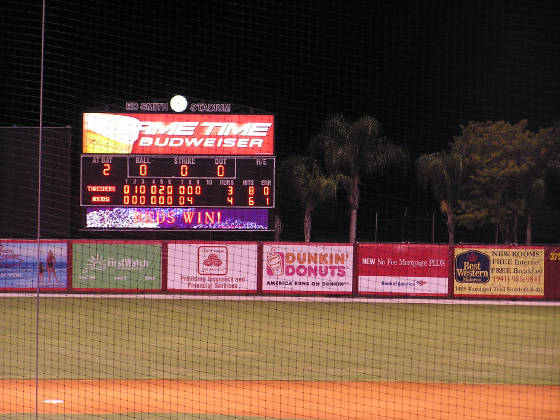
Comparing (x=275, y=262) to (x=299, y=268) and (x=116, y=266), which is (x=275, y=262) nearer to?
(x=299, y=268)

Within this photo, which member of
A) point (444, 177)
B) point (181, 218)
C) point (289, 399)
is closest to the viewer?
point (289, 399)

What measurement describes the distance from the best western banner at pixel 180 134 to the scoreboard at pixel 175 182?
313 mm

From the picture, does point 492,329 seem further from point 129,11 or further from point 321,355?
point 129,11

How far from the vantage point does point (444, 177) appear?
3206 cm

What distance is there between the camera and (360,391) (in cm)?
888

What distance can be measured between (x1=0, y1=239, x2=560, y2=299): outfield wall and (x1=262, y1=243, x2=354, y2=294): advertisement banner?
0.10 feet

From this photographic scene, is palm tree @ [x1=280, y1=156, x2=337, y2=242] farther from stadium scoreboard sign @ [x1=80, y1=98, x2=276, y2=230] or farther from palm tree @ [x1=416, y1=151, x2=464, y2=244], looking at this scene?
stadium scoreboard sign @ [x1=80, y1=98, x2=276, y2=230]

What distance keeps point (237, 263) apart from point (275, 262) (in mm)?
1167

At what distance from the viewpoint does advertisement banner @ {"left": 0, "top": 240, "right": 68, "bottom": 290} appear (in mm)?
20125

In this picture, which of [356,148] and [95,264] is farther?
[356,148]

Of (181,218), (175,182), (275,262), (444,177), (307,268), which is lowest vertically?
(307,268)

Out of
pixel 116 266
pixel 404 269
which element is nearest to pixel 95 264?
pixel 116 266

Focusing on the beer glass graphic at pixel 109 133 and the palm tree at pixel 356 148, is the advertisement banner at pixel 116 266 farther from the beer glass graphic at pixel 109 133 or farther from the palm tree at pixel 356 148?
the palm tree at pixel 356 148

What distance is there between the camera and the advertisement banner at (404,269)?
20484 millimetres
